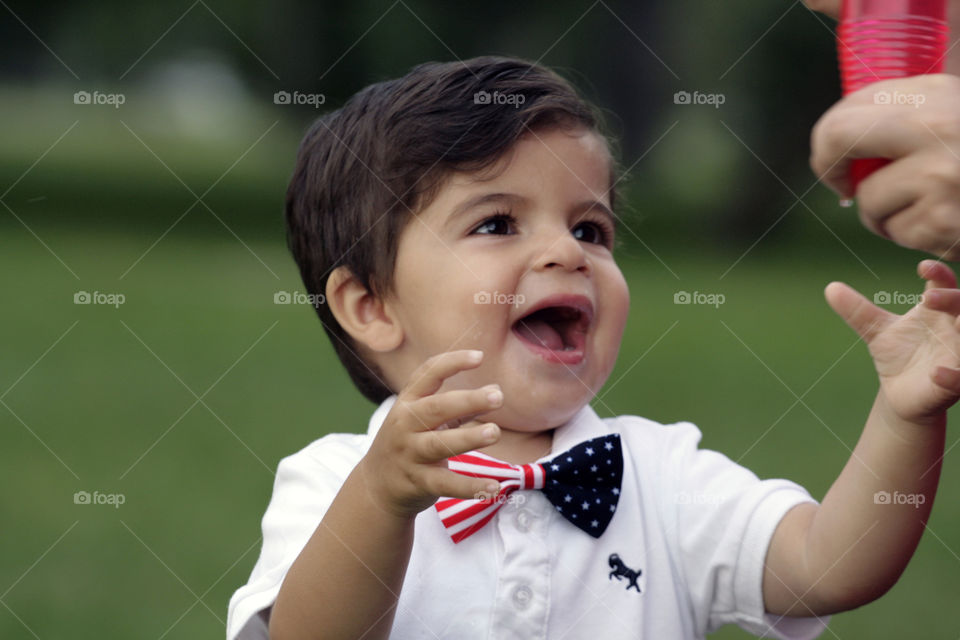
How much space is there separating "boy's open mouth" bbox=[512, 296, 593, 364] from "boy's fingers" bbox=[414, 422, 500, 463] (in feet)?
0.83

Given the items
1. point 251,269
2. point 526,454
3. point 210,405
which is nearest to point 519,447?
point 526,454

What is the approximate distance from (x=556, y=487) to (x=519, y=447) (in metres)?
0.09

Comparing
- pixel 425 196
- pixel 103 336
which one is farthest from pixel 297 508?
pixel 103 336

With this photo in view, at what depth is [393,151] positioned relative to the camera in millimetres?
1241

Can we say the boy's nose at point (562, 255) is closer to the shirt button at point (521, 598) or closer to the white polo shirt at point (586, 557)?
the white polo shirt at point (586, 557)

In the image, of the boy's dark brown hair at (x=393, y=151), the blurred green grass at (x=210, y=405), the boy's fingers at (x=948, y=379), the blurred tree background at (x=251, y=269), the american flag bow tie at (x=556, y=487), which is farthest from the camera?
the blurred tree background at (x=251, y=269)

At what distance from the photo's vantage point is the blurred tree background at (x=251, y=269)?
2289 mm

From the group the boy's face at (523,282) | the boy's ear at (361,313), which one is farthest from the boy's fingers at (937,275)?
the boy's ear at (361,313)

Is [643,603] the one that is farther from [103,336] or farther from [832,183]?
[103,336]

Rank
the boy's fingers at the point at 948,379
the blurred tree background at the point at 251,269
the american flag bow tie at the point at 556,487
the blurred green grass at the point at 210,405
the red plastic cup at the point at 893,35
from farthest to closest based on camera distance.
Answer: the blurred tree background at the point at 251,269, the blurred green grass at the point at 210,405, the american flag bow tie at the point at 556,487, the boy's fingers at the point at 948,379, the red plastic cup at the point at 893,35

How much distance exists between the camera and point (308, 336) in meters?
4.32

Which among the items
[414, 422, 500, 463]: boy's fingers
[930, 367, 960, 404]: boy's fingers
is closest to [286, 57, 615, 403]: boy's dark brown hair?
[414, 422, 500, 463]: boy's fingers

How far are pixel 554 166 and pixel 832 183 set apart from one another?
0.33 m

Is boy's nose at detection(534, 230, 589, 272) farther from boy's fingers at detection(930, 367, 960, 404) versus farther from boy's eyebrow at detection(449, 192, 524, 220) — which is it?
boy's fingers at detection(930, 367, 960, 404)
